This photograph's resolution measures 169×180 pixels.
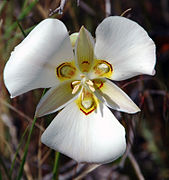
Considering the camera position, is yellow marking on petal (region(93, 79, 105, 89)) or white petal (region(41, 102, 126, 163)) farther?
yellow marking on petal (region(93, 79, 105, 89))

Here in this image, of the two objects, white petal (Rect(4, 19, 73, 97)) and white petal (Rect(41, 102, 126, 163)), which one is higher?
white petal (Rect(4, 19, 73, 97))

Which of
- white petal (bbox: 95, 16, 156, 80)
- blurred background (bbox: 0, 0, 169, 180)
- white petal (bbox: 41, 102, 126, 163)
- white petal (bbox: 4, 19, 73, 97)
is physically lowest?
blurred background (bbox: 0, 0, 169, 180)

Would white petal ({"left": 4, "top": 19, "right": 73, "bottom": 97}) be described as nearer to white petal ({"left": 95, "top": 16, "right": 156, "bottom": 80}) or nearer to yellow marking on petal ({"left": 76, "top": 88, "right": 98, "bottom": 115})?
white petal ({"left": 95, "top": 16, "right": 156, "bottom": 80})

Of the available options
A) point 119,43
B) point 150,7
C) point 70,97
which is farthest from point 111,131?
point 150,7

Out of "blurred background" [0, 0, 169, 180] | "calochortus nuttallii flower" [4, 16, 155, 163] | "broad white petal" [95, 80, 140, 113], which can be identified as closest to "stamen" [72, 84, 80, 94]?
"calochortus nuttallii flower" [4, 16, 155, 163]

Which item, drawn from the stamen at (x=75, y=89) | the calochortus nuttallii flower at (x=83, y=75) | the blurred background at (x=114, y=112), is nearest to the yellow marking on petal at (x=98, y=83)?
the calochortus nuttallii flower at (x=83, y=75)

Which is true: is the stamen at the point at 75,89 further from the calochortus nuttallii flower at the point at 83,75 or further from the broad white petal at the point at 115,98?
the broad white petal at the point at 115,98

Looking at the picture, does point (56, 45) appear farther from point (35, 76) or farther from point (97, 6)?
point (97, 6)

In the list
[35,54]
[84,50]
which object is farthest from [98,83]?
[35,54]
